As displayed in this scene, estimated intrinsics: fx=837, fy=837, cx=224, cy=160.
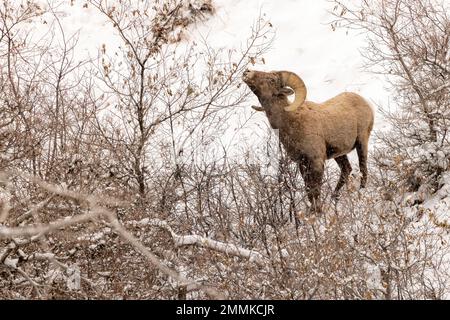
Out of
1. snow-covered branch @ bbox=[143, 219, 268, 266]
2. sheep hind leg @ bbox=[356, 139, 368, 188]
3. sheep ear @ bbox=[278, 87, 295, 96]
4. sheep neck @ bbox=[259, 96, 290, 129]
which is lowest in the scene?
snow-covered branch @ bbox=[143, 219, 268, 266]

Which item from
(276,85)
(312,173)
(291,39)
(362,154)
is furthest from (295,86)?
(291,39)

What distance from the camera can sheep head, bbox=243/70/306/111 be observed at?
1069cm

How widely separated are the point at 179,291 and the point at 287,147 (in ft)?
14.0

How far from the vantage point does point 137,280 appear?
7.87 meters

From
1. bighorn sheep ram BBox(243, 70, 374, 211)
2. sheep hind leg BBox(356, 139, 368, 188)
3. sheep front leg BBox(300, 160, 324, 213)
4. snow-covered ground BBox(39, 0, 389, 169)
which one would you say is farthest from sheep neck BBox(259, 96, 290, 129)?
snow-covered ground BBox(39, 0, 389, 169)

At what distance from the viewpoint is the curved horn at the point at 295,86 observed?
10672 millimetres

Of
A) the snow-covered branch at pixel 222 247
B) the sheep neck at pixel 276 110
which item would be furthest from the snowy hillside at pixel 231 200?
the sheep neck at pixel 276 110

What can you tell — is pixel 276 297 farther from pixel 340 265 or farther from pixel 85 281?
pixel 85 281

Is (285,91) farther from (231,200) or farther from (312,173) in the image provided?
(231,200)

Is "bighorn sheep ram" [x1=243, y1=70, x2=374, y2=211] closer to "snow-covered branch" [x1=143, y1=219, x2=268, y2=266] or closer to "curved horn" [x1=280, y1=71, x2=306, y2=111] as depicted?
"curved horn" [x1=280, y1=71, x2=306, y2=111]

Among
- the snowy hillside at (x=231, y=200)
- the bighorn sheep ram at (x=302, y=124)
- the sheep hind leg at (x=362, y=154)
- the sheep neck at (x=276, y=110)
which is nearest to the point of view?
the snowy hillside at (x=231, y=200)

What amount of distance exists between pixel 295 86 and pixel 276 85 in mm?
265

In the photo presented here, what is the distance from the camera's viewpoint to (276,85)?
10.9 meters

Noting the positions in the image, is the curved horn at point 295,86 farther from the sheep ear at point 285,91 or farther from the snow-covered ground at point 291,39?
the snow-covered ground at point 291,39
